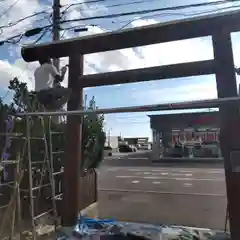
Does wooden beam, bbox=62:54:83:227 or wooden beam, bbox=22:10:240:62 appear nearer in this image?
wooden beam, bbox=22:10:240:62

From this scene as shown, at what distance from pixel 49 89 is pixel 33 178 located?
7.28 ft

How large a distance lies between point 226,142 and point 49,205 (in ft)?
11.1

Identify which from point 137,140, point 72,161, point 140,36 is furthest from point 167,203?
point 137,140

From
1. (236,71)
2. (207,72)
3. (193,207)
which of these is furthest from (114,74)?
(193,207)

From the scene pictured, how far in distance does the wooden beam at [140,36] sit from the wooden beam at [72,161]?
228 millimetres

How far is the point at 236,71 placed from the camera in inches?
131

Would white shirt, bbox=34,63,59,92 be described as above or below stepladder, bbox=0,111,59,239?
above

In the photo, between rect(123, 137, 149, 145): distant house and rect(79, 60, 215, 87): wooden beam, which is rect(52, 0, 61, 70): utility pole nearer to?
rect(79, 60, 215, 87): wooden beam

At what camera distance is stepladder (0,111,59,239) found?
10.6ft

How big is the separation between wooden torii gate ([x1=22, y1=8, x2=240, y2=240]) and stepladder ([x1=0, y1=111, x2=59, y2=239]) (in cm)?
33

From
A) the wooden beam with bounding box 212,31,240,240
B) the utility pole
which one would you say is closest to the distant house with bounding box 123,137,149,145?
the utility pole

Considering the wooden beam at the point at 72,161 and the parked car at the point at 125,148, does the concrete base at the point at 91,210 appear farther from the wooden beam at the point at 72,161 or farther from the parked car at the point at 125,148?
the parked car at the point at 125,148

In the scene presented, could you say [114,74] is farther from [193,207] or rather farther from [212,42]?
[193,207]

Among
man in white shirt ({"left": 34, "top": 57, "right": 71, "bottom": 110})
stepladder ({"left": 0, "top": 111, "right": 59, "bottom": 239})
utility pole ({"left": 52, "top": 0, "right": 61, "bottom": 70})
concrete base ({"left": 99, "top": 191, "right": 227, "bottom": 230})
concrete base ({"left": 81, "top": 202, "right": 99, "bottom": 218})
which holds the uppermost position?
utility pole ({"left": 52, "top": 0, "right": 61, "bottom": 70})
